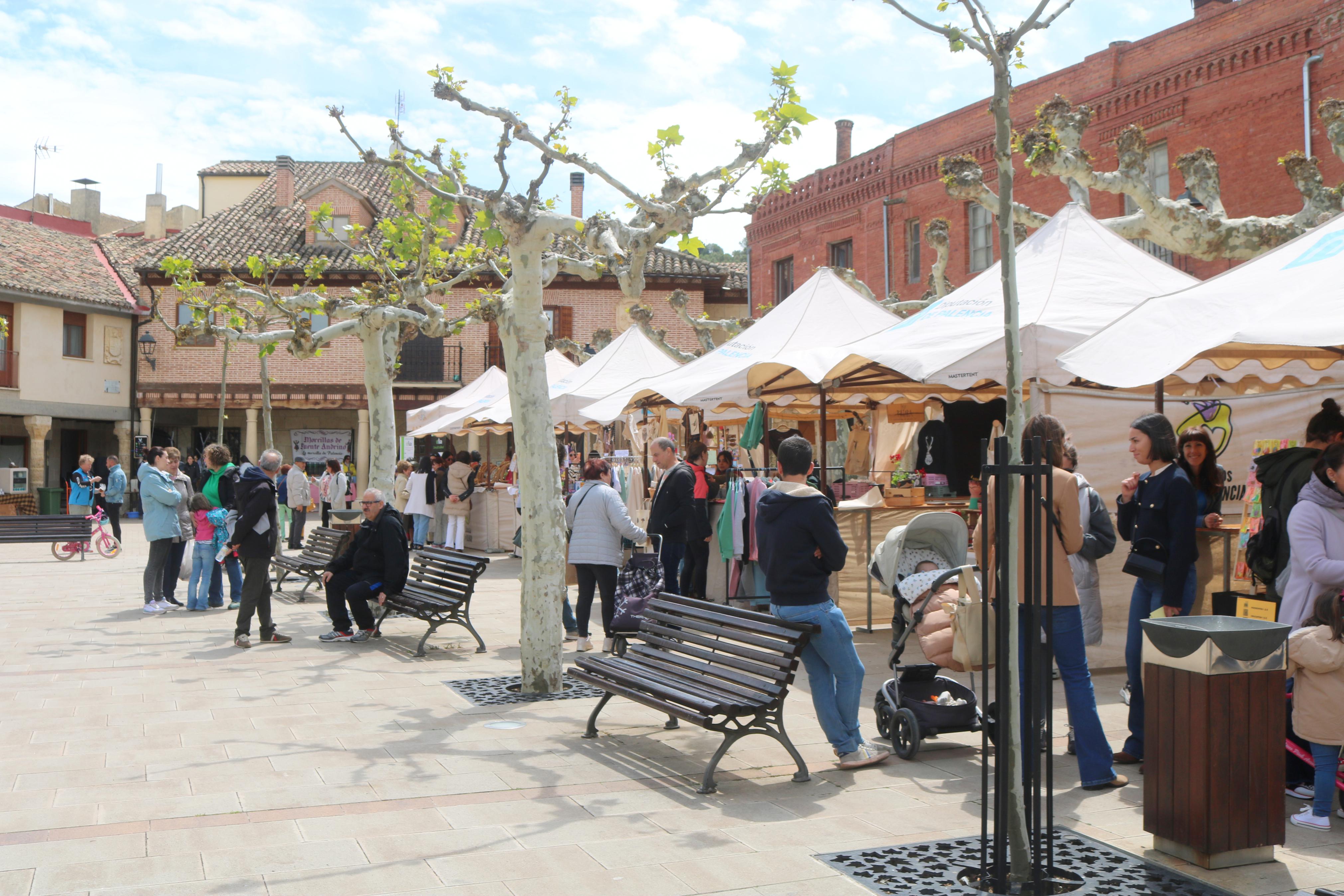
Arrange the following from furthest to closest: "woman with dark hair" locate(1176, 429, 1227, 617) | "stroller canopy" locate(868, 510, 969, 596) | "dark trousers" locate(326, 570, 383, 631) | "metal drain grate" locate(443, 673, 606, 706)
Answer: "dark trousers" locate(326, 570, 383, 631), "metal drain grate" locate(443, 673, 606, 706), "stroller canopy" locate(868, 510, 969, 596), "woman with dark hair" locate(1176, 429, 1227, 617)

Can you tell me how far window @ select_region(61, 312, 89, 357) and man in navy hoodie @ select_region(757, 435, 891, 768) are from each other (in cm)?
3421

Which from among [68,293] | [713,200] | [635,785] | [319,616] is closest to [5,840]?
[635,785]

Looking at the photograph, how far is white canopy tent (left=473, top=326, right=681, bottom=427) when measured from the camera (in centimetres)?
1582

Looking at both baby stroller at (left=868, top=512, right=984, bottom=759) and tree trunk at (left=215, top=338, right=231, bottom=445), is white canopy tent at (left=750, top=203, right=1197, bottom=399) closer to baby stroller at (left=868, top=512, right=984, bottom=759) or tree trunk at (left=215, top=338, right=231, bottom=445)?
baby stroller at (left=868, top=512, right=984, bottom=759)

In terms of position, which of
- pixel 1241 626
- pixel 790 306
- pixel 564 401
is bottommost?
pixel 1241 626

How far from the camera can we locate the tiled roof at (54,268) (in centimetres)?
3300

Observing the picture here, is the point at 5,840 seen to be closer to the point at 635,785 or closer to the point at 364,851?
the point at 364,851

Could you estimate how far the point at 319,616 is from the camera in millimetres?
12008

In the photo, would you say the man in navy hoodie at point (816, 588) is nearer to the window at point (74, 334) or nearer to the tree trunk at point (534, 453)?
the tree trunk at point (534, 453)

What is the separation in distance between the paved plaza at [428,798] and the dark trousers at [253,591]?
3.74ft

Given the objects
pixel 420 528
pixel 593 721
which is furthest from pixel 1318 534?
pixel 420 528

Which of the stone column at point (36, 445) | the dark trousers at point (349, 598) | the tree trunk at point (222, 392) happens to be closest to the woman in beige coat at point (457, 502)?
the dark trousers at point (349, 598)

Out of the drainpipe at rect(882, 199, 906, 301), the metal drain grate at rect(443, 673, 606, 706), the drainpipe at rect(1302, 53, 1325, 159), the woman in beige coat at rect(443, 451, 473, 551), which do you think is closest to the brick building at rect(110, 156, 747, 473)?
the drainpipe at rect(882, 199, 906, 301)

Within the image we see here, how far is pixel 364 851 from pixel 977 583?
3.34 metres
